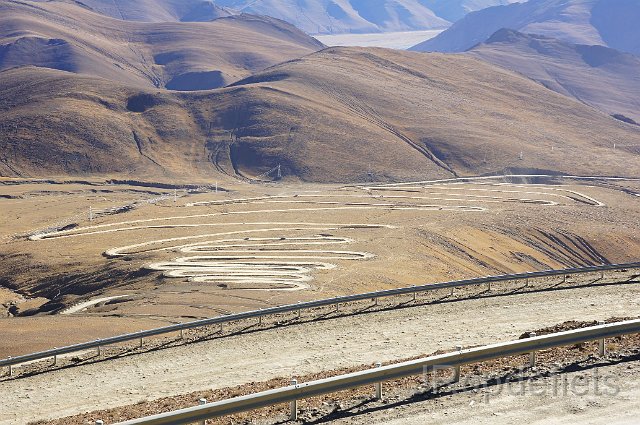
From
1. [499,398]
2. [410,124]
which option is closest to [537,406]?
[499,398]

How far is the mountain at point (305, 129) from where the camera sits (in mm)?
110188

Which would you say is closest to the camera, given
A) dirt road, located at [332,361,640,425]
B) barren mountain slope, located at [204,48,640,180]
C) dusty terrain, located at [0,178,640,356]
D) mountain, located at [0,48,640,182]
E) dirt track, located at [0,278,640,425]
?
dirt road, located at [332,361,640,425]

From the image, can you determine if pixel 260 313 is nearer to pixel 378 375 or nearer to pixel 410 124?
pixel 378 375

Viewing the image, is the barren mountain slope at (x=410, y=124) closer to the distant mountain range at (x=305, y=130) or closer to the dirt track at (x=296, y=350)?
the distant mountain range at (x=305, y=130)

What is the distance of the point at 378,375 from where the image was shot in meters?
14.8

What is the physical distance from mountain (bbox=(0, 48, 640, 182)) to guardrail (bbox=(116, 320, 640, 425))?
A: 3544 inches

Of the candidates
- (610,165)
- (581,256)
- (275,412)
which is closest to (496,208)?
(581,256)

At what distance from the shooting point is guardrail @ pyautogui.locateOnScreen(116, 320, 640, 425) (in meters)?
13.5

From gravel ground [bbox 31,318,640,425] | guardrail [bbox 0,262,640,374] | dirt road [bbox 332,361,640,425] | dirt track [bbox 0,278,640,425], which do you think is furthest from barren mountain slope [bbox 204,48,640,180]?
dirt road [bbox 332,361,640,425]

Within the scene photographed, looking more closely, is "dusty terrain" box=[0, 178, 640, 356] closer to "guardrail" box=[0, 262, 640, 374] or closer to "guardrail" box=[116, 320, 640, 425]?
"guardrail" box=[0, 262, 640, 374]

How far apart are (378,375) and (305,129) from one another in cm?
10595

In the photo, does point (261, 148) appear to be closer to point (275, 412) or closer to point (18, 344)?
point (18, 344)

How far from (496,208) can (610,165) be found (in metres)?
42.6

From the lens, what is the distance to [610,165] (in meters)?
117
